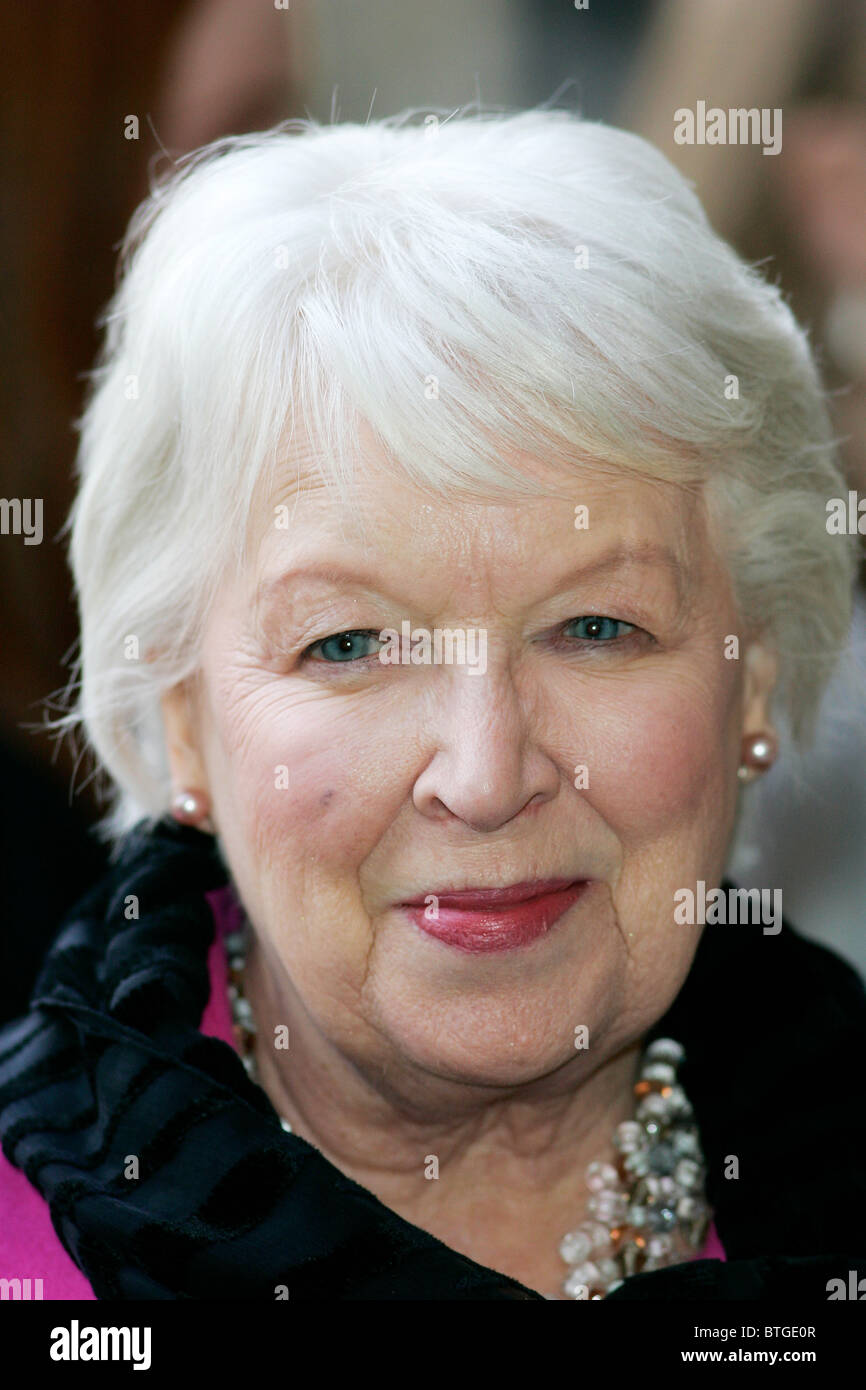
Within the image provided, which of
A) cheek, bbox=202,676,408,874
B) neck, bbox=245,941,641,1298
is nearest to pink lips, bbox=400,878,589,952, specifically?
cheek, bbox=202,676,408,874

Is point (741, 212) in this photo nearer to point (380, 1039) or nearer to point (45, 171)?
point (45, 171)

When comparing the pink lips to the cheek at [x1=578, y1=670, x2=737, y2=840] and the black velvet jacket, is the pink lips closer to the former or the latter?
the cheek at [x1=578, y1=670, x2=737, y2=840]

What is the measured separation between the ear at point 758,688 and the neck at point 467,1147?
534mm

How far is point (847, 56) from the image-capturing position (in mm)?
2955

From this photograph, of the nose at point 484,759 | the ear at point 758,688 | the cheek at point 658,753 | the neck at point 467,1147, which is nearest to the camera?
the nose at point 484,759

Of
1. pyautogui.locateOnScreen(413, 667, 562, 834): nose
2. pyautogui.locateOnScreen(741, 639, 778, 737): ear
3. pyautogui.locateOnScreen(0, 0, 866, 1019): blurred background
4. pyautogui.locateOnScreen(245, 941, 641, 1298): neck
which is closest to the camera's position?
pyautogui.locateOnScreen(413, 667, 562, 834): nose

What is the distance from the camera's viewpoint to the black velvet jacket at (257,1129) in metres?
1.75

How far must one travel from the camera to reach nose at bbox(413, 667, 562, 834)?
68.1 inches

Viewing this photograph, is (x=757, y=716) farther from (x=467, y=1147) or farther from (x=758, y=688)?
(x=467, y=1147)

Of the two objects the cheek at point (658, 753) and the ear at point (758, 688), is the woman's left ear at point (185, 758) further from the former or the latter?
the ear at point (758, 688)

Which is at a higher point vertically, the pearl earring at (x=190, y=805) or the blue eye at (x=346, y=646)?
the blue eye at (x=346, y=646)

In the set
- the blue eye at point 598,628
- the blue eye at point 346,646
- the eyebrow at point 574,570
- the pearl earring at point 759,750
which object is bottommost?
the pearl earring at point 759,750

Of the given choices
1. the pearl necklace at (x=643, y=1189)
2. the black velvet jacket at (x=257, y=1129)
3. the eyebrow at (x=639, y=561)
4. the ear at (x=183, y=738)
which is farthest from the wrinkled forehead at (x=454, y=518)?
the pearl necklace at (x=643, y=1189)

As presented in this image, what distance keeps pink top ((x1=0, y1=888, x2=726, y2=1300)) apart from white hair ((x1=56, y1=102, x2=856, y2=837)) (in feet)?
1.49
